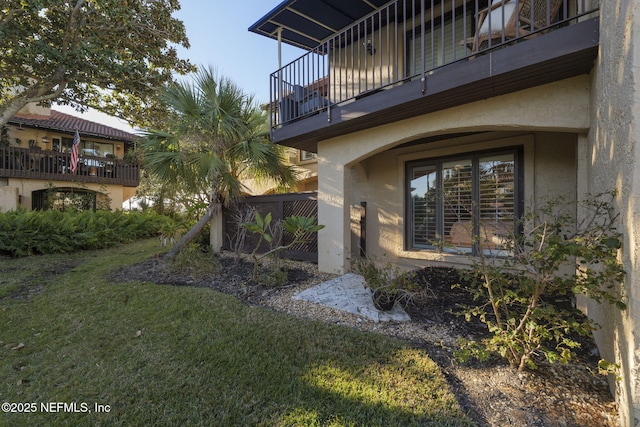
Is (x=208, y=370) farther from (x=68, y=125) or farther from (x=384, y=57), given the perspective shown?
(x=68, y=125)

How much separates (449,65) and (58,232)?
12223mm

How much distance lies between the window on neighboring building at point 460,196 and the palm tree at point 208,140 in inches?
142

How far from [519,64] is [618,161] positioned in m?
1.89

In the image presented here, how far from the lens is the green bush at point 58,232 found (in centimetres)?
892

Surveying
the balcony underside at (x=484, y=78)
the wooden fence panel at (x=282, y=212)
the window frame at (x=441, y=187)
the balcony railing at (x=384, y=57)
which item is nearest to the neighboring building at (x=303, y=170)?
the wooden fence panel at (x=282, y=212)

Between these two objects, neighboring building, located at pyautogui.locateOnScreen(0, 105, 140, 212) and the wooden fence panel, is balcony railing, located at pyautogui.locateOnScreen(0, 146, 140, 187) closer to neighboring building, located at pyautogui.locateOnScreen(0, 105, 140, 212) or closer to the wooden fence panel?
neighboring building, located at pyautogui.locateOnScreen(0, 105, 140, 212)

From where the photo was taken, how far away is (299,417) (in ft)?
7.13

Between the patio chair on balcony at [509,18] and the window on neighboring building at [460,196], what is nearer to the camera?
the patio chair on balcony at [509,18]

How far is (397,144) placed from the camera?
5184mm

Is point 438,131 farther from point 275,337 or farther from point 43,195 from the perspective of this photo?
point 43,195

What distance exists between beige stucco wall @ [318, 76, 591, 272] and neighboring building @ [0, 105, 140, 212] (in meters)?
16.6

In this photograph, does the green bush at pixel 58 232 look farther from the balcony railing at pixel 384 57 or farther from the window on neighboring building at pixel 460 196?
the window on neighboring building at pixel 460 196

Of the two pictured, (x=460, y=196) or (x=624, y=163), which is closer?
(x=624, y=163)

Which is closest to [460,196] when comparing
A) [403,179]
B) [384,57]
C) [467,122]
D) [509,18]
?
[403,179]
